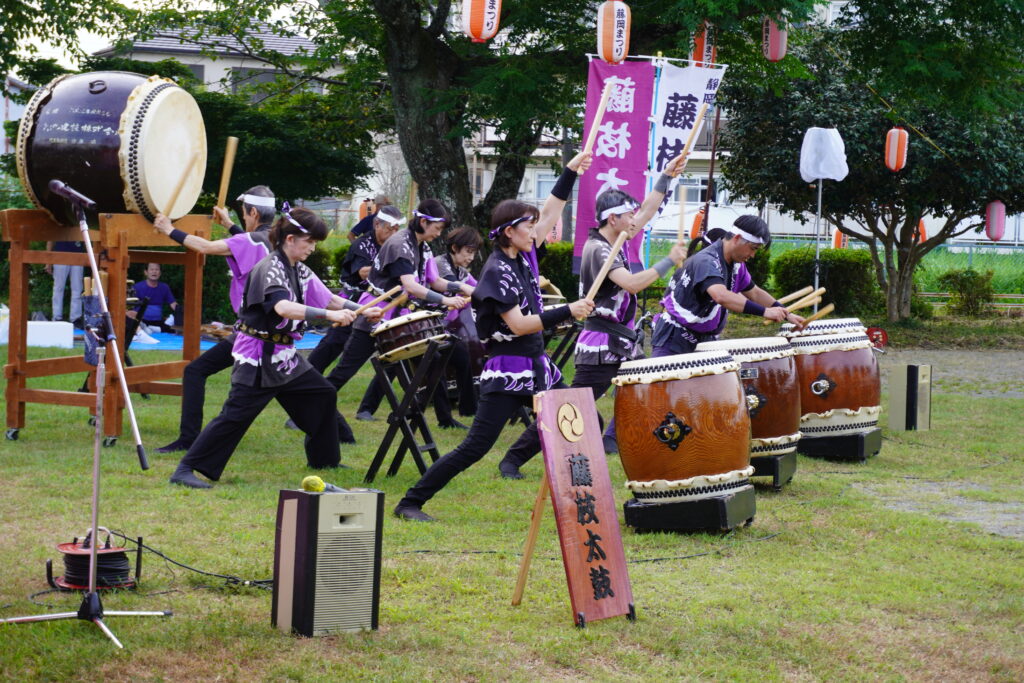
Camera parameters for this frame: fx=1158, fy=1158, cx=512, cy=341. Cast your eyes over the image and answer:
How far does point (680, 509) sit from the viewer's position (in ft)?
18.6

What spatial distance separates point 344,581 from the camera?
4.00 meters

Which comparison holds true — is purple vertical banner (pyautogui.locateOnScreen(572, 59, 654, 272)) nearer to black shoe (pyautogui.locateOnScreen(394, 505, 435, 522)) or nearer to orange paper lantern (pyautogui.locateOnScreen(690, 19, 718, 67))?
orange paper lantern (pyautogui.locateOnScreen(690, 19, 718, 67))

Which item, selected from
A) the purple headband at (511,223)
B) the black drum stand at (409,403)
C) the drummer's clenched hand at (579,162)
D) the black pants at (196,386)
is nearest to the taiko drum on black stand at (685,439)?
the purple headband at (511,223)

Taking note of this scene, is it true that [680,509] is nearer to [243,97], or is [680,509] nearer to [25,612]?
[25,612]

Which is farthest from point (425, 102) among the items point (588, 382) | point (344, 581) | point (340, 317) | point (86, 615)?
point (86, 615)

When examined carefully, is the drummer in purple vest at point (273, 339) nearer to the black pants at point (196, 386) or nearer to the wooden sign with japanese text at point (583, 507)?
the black pants at point (196, 386)

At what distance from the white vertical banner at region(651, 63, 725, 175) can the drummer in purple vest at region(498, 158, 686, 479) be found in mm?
3663

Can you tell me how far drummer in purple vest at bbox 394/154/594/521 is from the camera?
17.8 feet

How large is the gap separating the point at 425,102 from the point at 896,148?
7588mm

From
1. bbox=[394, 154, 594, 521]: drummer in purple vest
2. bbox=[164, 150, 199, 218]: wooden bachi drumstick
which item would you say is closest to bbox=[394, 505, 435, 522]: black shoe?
bbox=[394, 154, 594, 521]: drummer in purple vest

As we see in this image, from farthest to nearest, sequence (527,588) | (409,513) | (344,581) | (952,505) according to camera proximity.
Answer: (952,505) → (409,513) → (527,588) → (344,581)

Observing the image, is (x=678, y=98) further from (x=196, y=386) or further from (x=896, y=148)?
(x=896, y=148)

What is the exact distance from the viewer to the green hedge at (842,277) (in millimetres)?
20656

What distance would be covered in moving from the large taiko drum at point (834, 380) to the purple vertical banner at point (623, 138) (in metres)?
2.75
